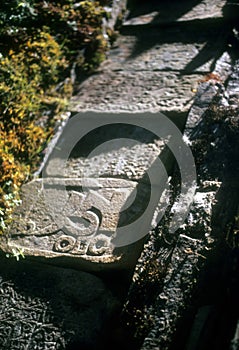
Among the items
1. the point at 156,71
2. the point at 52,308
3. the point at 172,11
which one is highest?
the point at 172,11

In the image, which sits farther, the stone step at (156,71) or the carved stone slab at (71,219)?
the stone step at (156,71)

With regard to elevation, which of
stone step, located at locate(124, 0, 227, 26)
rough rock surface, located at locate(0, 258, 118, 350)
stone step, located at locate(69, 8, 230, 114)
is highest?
stone step, located at locate(124, 0, 227, 26)

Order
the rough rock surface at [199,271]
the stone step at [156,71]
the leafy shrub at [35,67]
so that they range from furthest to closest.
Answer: the stone step at [156,71]
the leafy shrub at [35,67]
the rough rock surface at [199,271]

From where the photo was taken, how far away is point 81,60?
4.20 m

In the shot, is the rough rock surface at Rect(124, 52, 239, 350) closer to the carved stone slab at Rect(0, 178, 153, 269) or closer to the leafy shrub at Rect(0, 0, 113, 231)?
the carved stone slab at Rect(0, 178, 153, 269)

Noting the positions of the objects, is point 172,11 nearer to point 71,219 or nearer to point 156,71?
point 156,71

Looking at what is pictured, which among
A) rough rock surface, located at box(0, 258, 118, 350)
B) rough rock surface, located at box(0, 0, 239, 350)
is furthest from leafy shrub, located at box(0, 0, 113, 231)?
rough rock surface, located at box(0, 258, 118, 350)

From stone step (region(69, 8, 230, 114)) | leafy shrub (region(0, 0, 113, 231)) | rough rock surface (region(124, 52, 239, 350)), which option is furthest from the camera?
stone step (region(69, 8, 230, 114))

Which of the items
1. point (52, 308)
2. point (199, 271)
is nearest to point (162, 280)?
point (199, 271)

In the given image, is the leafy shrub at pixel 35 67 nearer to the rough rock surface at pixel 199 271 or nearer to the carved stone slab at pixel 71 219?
the carved stone slab at pixel 71 219

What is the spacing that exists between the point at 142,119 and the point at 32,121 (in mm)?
919

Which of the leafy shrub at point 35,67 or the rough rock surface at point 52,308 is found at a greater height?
the leafy shrub at point 35,67

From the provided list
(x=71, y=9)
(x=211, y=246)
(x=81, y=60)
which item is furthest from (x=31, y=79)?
(x=211, y=246)

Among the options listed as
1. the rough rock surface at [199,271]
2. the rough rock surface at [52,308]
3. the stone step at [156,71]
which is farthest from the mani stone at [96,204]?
the stone step at [156,71]
